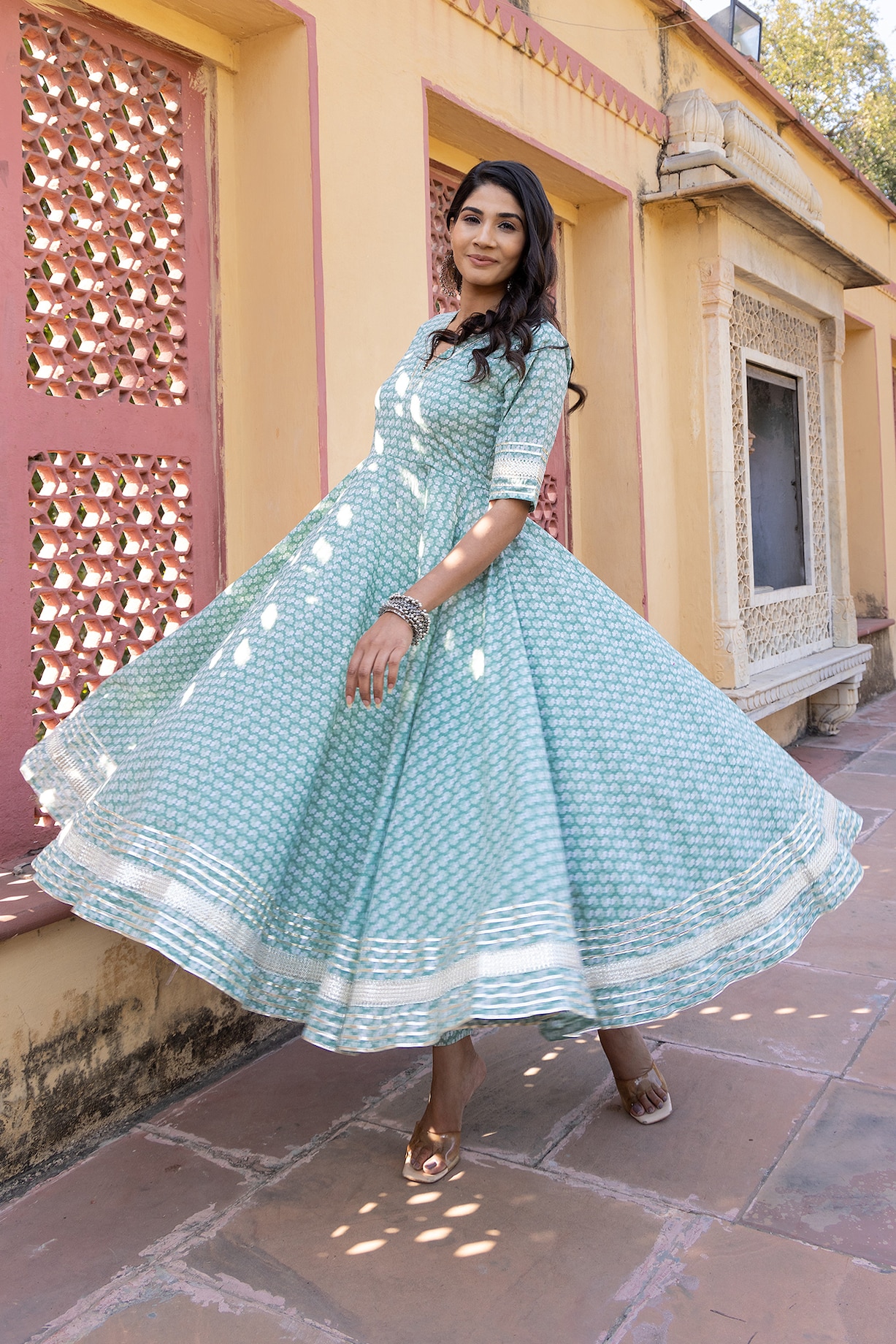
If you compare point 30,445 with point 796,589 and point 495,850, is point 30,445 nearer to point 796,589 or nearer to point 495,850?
point 495,850

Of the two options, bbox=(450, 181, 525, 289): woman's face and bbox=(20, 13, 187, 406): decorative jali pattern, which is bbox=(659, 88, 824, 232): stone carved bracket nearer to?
bbox=(20, 13, 187, 406): decorative jali pattern

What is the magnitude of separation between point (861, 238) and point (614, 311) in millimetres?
4371

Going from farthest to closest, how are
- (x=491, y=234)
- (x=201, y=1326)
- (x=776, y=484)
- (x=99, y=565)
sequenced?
(x=776, y=484) < (x=99, y=565) < (x=491, y=234) < (x=201, y=1326)

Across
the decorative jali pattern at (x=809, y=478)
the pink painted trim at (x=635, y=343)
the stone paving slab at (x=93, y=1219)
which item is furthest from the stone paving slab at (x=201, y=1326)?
the decorative jali pattern at (x=809, y=478)

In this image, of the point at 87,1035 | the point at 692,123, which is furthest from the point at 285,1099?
the point at 692,123

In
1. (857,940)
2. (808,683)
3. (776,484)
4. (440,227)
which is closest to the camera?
(857,940)

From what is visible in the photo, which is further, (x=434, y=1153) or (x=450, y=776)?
(x=434, y=1153)

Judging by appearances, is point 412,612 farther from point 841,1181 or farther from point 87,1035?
point 841,1181

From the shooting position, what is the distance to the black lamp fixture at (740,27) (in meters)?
6.57

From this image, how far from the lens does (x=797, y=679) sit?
18.9 feet

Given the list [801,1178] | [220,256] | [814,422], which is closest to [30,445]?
[220,256]

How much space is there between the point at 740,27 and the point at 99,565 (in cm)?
586

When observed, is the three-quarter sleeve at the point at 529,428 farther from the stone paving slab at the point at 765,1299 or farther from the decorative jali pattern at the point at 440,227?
the decorative jali pattern at the point at 440,227

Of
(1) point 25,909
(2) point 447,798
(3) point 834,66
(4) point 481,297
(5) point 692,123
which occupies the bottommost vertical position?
(1) point 25,909
